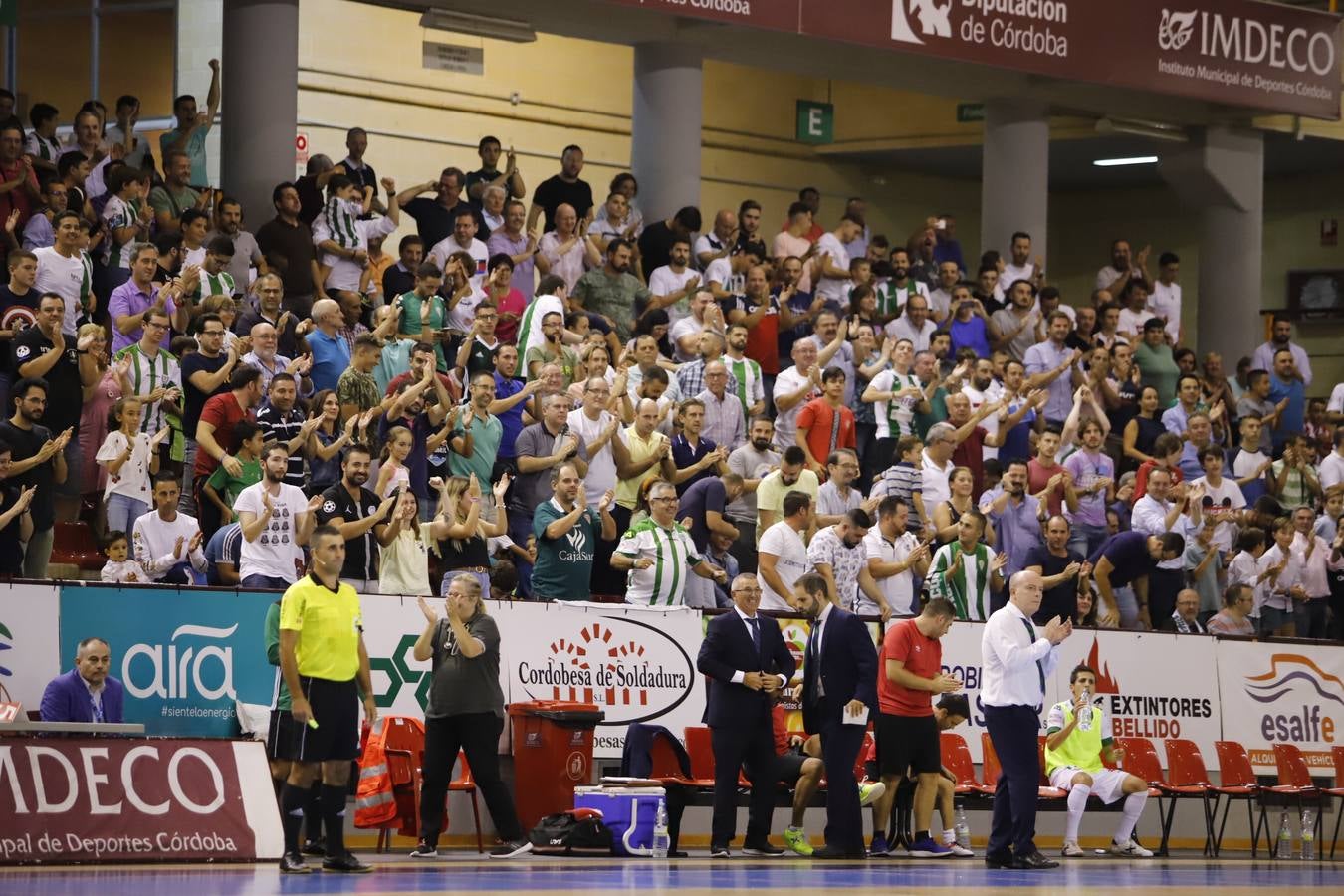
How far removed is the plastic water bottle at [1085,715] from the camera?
59.5 ft

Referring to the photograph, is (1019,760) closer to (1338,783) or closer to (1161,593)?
(1161,593)

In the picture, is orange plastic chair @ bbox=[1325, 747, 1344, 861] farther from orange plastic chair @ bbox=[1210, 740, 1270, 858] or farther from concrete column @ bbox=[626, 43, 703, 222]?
concrete column @ bbox=[626, 43, 703, 222]

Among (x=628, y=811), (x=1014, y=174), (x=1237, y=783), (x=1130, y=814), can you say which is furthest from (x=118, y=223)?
(x=1014, y=174)

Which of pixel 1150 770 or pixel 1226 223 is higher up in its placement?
pixel 1226 223

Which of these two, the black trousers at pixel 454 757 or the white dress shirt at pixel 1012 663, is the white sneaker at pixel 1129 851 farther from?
the black trousers at pixel 454 757

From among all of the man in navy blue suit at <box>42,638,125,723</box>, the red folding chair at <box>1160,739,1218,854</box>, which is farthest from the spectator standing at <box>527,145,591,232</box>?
the man in navy blue suit at <box>42,638,125,723</box>

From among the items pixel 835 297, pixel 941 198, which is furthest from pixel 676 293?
pixel 941 198

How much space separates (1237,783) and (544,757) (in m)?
7.62

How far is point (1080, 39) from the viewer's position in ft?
91.1

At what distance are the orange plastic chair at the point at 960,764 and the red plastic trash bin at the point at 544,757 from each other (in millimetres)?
3602

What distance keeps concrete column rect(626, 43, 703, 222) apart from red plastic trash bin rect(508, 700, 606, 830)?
10197 millimetres

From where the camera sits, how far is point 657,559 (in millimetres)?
16906

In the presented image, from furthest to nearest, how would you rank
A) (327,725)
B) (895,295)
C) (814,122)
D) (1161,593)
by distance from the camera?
(814,122), (895,295), (1161,593), (327,725)

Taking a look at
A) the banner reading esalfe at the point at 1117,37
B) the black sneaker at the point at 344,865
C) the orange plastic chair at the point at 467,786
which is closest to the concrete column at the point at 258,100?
the banner reading esalfe at the point at 1117,37
